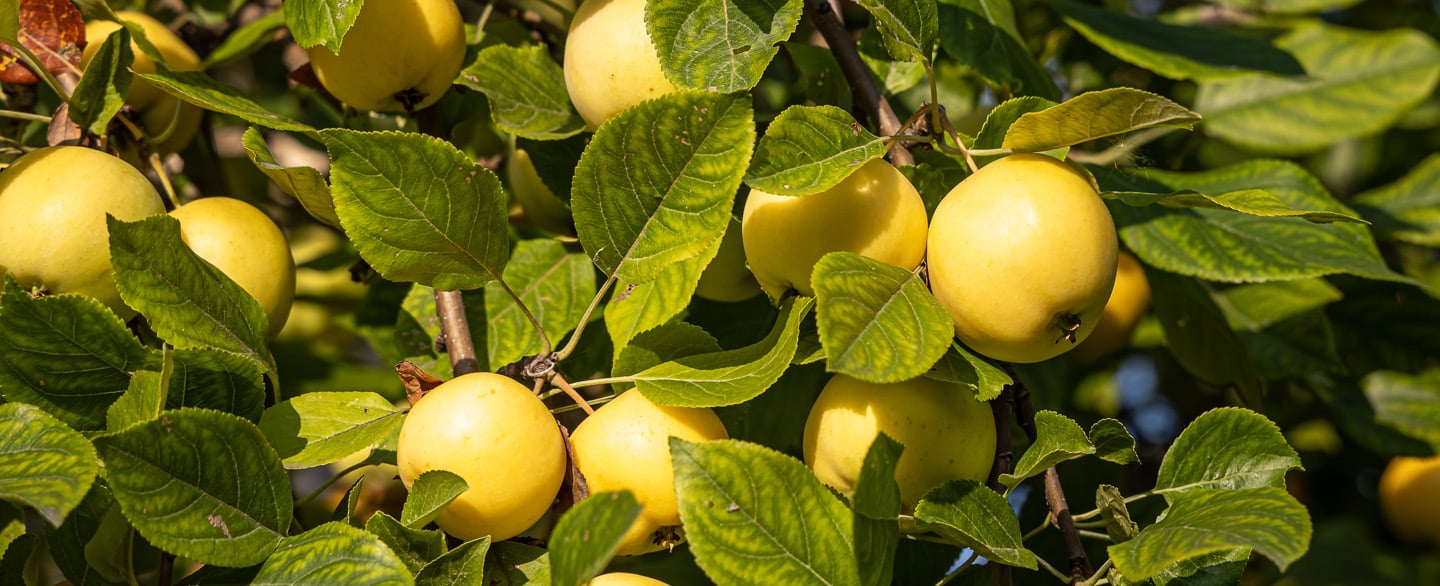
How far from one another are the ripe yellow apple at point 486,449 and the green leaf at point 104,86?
45cm

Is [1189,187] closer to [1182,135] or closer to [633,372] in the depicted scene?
[1182,135]

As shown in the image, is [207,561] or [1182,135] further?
[1182,135]

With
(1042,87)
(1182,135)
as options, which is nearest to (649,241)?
(1042,87)

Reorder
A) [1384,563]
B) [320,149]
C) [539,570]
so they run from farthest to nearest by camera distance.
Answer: [1384,563], [320,149], [539,570]

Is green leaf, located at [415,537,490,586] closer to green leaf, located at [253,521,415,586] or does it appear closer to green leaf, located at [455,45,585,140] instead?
green leaf, located at [253,521,415,586]

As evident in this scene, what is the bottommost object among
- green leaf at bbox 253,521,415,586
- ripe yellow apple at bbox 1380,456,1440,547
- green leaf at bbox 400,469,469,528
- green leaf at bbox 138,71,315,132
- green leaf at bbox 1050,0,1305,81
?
ripe yellow apple at bbox 1380,456,1440,547

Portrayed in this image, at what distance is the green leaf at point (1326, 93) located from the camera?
6.62 feet

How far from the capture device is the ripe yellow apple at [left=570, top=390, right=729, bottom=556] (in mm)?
900

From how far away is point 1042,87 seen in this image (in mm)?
1375

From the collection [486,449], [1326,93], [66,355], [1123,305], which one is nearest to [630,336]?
[486,449]

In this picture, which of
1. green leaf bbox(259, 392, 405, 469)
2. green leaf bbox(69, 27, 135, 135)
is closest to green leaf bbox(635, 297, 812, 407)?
green leaf bbox(259, 392, 405, 469)

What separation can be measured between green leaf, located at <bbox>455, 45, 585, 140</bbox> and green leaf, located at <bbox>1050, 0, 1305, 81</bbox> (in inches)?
28.7

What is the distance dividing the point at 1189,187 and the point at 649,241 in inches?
37.9

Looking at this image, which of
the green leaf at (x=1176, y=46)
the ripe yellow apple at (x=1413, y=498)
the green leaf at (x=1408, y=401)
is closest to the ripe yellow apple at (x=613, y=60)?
the green leaf at (x=1176, y=46)
